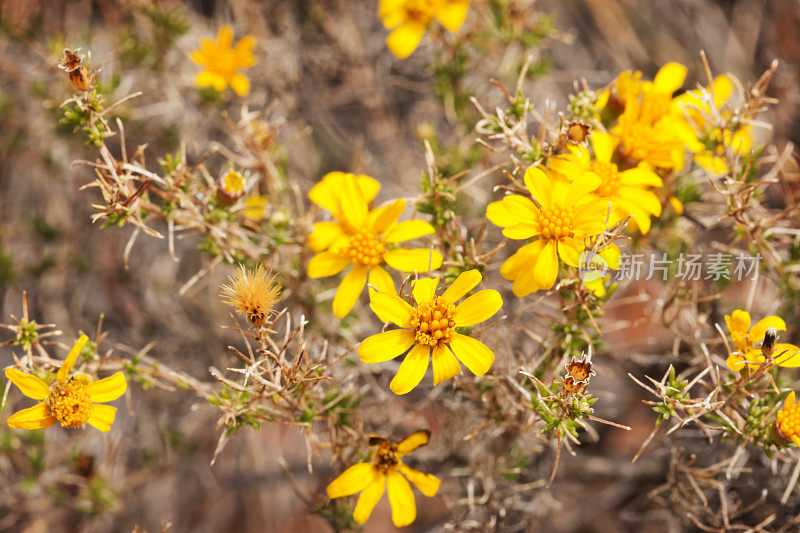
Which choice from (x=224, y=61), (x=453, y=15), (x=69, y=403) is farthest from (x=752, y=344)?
(x=224, y=61)

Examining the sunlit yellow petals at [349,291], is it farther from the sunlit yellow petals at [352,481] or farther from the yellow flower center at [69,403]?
the yellow flower center at [69,403]

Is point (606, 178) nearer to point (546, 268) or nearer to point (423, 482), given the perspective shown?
point (546, 268)

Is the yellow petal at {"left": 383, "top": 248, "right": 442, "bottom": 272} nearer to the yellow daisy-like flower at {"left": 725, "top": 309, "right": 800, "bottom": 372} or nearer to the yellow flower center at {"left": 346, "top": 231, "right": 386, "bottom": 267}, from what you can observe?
the yellow flower center at {"left": 346, "top": 231, "right": 386, "bottom": 267}

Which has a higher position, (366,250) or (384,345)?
(366,250)

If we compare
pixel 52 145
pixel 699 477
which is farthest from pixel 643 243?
pixel 52 145

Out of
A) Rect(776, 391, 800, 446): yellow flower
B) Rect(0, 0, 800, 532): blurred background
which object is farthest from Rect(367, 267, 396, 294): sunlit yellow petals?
Rect(776, 391, 800, 446): yellow flower

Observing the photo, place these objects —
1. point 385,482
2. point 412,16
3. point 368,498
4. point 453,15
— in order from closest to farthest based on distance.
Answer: point 368,498, point 385,482, point 453,15, point 412,16
